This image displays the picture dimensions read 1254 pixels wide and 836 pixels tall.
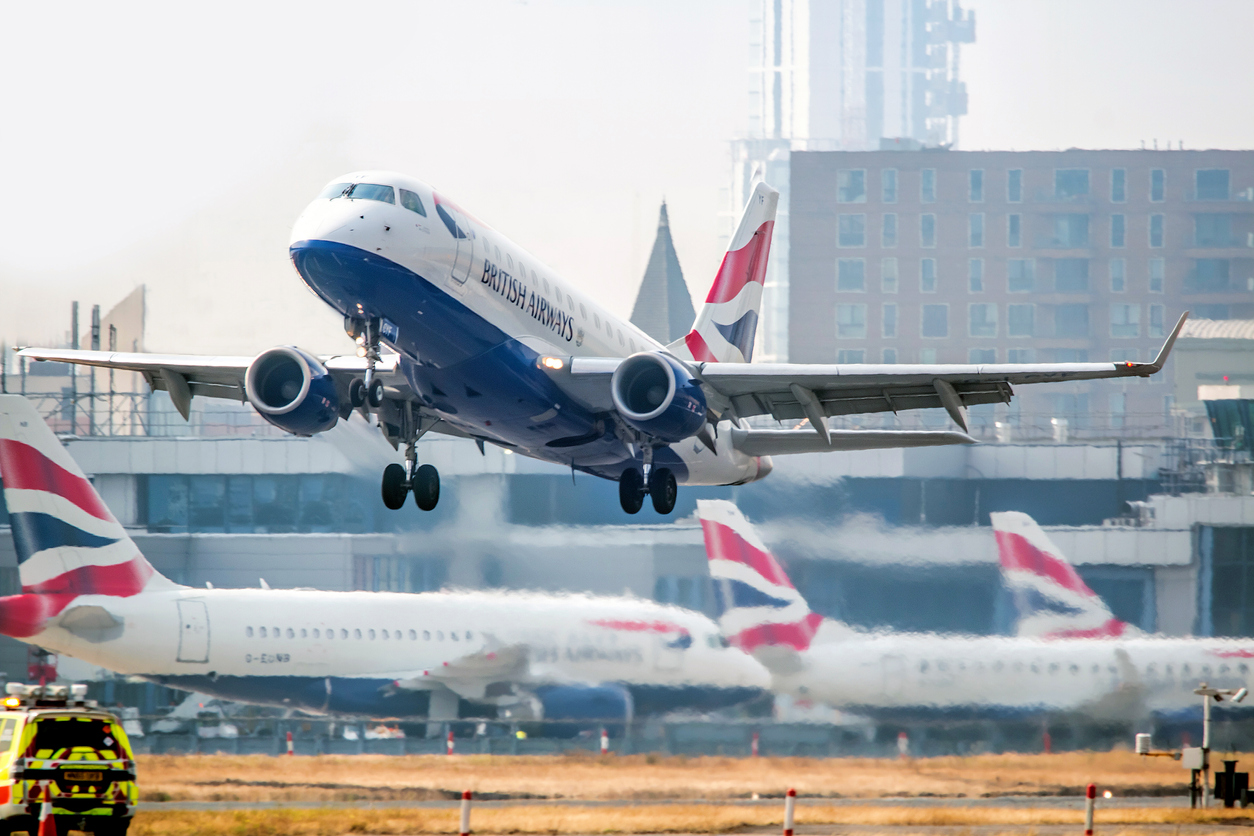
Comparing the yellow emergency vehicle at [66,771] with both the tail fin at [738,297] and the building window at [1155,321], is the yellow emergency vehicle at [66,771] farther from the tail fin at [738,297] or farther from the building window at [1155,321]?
the building window at [1155,321]

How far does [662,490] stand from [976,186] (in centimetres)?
7189

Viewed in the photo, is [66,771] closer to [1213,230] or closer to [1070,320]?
[1070,320]

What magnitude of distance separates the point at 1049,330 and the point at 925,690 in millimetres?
54964

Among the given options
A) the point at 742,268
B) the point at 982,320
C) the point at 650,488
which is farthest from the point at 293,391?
the point at 982,320

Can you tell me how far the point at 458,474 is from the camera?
4803cm

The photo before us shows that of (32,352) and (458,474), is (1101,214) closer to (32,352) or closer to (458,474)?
(458,474)

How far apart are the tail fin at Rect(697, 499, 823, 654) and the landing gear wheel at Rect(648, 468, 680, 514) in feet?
48.4

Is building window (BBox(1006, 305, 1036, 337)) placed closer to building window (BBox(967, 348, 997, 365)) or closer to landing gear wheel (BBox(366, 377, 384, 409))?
building window (BBox(967, 348, 997, 365))

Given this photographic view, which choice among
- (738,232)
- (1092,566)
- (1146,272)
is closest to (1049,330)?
(1146,272)

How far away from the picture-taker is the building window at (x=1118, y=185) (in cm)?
9112

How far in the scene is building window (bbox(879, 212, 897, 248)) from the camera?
318 feet

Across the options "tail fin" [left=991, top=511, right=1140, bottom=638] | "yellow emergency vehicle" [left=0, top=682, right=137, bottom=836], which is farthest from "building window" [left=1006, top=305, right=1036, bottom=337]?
"yellow emergency vehicle" [left=0, top=682, right=137, bottom=836]

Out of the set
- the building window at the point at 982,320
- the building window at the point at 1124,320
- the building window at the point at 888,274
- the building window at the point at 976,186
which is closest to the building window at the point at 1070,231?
the building window at the point at 1124,320

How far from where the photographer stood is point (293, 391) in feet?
83.3
